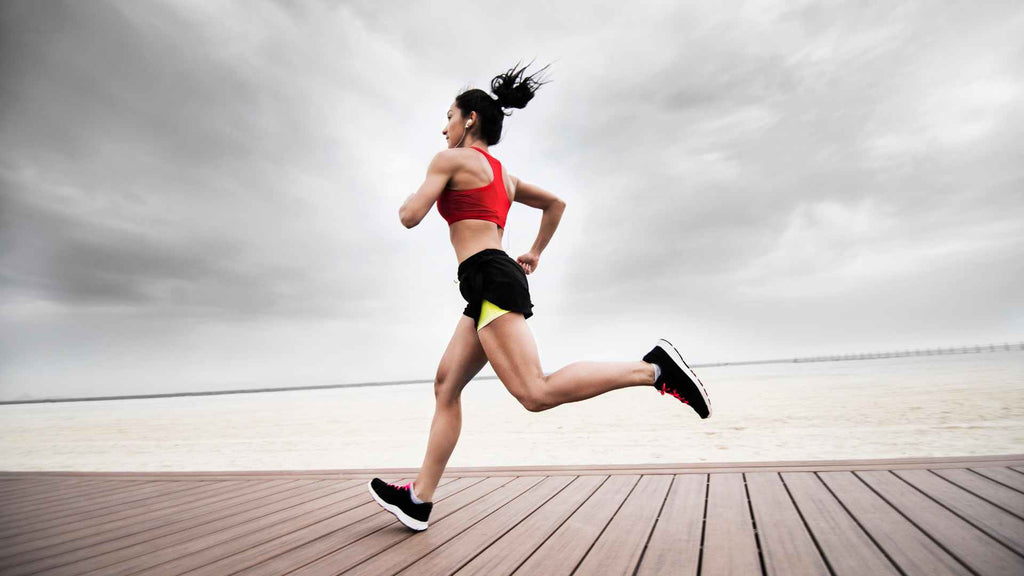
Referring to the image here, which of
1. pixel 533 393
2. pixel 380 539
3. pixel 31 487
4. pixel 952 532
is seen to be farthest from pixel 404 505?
pixel 31 487

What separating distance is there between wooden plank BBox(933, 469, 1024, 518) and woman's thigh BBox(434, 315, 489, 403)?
229 centimetres

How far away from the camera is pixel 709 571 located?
1.78m

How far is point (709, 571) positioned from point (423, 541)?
1177 mm

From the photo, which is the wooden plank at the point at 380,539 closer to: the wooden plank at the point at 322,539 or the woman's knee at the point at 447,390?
the wooden plank at the point at 322,539

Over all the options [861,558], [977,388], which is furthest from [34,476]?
[977,388]

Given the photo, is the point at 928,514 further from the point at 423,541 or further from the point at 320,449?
the point at 320,449

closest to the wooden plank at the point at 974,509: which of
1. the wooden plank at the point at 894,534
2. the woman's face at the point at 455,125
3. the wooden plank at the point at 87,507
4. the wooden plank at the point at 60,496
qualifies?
the wooden plank at the point at 894,534

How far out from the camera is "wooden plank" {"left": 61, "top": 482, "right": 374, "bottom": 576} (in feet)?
7.33

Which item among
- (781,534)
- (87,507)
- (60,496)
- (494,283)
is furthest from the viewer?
(60,496)

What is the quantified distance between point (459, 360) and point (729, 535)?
1.34 meters

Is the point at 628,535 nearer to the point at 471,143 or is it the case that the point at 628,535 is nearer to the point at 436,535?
the point at 436,535

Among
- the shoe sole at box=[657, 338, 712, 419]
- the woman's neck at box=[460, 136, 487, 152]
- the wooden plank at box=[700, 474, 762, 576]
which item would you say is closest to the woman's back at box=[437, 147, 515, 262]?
the woman's neck at box=[460, 136, 487, 152]

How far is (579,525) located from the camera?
240 cm

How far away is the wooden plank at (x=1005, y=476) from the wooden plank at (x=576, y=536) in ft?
5.87
